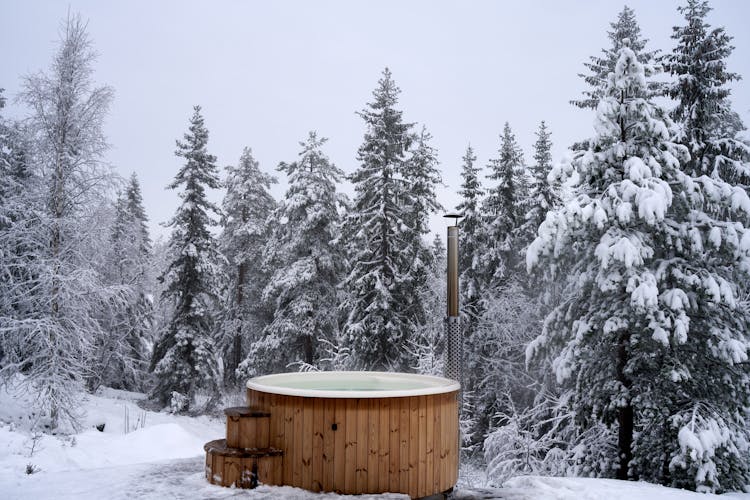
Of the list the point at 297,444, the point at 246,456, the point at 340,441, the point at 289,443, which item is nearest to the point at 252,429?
the point at 246,456

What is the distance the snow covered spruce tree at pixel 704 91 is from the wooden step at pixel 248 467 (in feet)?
34.9

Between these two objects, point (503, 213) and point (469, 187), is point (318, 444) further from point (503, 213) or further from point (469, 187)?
point (469, 187)

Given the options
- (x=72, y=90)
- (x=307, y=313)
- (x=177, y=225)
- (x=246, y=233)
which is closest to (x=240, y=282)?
(x=246, y=233)

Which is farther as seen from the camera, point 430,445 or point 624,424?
point 624,424

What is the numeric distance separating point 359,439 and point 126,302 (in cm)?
968

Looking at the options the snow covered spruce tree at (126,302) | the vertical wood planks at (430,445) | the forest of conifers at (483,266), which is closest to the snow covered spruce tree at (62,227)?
the forest of conifers at (483,266)

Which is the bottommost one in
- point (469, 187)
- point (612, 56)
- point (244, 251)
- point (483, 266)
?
point (483, 266)

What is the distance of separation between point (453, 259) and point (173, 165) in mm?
15996

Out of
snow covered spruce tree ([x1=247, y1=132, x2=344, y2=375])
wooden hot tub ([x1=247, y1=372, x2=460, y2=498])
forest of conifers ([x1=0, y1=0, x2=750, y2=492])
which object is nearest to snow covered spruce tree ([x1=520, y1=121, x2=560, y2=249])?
forest of conifers ([x1=0, y1=0, x2=750, y2=492])

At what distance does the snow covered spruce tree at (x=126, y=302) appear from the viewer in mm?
16102

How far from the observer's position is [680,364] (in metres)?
9.29

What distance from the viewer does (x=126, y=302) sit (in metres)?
14.0

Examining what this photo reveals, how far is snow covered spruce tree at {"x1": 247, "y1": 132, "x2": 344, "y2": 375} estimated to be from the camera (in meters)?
20.1

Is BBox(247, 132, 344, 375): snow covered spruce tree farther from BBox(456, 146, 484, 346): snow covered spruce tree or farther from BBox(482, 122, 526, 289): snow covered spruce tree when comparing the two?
BBox(482, 122, 526, 289): snow covered spruce tree
